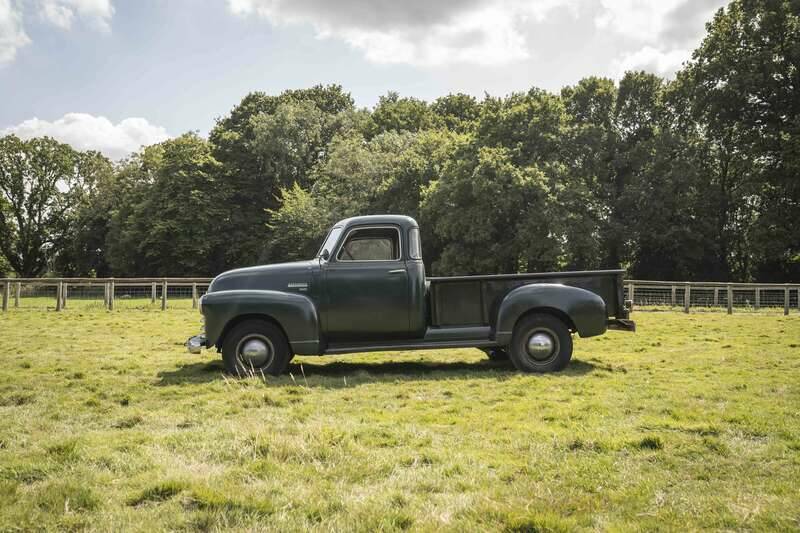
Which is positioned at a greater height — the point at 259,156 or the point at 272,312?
the point at 259,156

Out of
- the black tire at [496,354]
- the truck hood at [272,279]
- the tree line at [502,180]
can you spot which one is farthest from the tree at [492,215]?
the truck hood at [272,279]

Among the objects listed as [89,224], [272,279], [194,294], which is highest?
[89,224]

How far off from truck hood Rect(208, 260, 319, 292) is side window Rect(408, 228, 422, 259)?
4.08 feet

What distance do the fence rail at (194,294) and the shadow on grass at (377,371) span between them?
40.7 ft

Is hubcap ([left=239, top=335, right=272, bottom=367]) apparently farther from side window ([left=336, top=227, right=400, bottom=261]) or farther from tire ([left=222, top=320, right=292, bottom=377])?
side window ([left=336, top=227, right=400, bottom=261])

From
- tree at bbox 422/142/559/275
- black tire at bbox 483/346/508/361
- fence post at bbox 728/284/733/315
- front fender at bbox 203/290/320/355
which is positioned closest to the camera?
front fender at bbox 203/290/320/355

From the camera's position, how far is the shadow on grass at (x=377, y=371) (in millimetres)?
7895

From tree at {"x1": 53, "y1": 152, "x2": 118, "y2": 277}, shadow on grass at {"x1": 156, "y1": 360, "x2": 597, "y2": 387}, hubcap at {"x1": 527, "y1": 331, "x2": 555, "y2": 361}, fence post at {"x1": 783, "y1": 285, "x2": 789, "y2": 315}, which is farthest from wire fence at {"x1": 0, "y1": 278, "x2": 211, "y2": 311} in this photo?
tree at {"x1": 53, "y1": 152, "x2": 118, "y2": 277}

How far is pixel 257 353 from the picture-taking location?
793 cm

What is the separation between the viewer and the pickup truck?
7.91m

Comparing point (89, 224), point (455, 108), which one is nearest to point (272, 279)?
point (455, 108)

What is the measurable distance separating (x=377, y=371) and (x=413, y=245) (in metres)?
1.83

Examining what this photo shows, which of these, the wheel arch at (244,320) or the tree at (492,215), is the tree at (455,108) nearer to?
the tree at (492,215)

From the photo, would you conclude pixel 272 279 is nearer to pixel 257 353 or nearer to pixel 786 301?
pixel 257 353
